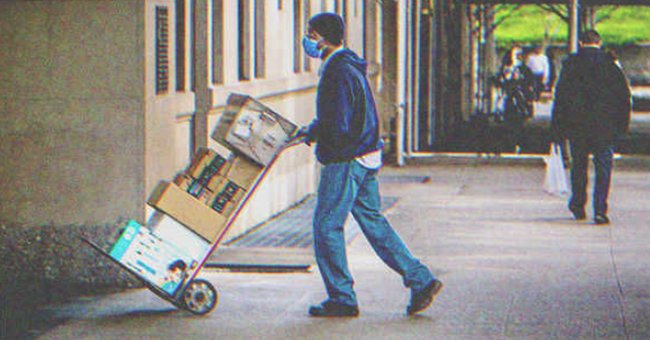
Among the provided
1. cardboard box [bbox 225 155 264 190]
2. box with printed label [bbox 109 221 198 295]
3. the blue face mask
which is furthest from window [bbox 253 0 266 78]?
box with printed label [bbox 109 221 198 295]

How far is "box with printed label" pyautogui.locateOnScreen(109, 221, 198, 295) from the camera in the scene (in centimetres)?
861

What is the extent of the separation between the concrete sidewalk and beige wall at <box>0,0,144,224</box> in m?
0.96

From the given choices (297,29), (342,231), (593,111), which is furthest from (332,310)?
(297,29)

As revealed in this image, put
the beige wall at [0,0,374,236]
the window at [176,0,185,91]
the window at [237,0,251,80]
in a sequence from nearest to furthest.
→ 1. the beige wall at [0,0,374,236]
2. the window at [176,0,185,91]
3. the window at [237,0,251,80]

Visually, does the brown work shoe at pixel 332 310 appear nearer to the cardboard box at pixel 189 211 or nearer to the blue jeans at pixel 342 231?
the blue jeans at pixel 342 231

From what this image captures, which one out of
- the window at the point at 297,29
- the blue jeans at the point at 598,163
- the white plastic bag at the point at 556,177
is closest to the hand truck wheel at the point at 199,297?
the blue jeans at the point at 598,163

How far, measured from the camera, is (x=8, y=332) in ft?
27.7

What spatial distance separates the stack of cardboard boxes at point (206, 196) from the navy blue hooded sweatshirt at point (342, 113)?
0.21 meters

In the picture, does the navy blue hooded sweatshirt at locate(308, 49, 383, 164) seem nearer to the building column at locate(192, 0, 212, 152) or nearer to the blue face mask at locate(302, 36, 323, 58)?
the blue face mask at locate(302, 36, 323, 58)

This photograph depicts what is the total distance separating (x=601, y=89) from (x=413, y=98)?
959 cm

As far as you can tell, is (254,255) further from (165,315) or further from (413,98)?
(413,98)

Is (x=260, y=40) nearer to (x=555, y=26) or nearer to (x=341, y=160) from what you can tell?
(x=341, y=160)

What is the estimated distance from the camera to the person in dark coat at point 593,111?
45.8 feet

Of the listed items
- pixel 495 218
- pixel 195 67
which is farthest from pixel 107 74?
pixel 495 218
